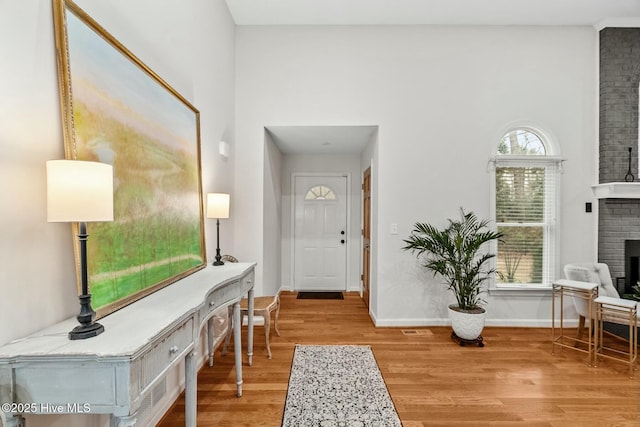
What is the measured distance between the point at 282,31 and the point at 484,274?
370cm

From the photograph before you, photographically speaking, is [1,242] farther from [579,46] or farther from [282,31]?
[579,46]

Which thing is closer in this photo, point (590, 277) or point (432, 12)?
point (590, 277)

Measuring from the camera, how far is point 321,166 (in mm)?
5051

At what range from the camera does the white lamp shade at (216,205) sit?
2555 mm

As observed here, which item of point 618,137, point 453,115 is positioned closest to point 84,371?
point 453,115

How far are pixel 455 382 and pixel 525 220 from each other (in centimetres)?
218

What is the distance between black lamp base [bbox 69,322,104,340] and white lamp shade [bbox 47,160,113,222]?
369mm

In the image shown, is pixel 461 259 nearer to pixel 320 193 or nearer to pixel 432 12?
pixel 320 193

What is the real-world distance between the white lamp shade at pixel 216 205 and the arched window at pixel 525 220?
3.02 m

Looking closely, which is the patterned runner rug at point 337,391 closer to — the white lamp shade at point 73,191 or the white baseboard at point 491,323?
the white baseboard at point 491,323

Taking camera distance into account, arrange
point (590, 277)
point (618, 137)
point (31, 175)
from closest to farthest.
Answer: point (31, 175) → point (590, 277) → point (618, 137)

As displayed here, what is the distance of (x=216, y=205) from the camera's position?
2578 mm

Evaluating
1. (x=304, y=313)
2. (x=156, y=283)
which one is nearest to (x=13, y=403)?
(x=156, y=283)

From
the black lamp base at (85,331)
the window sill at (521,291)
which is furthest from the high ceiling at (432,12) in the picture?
the black lamp base at (85,331)
